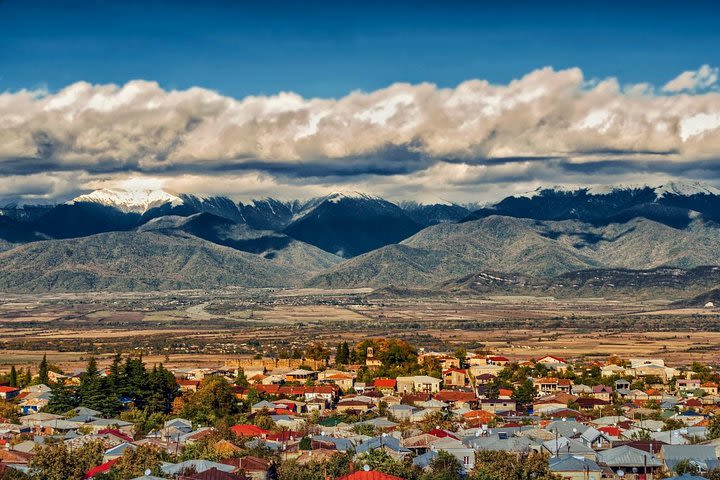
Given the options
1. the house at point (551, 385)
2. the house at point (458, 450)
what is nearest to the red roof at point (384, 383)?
the house at point (551, 385)

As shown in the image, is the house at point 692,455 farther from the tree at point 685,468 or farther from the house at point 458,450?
the house at point 458,450

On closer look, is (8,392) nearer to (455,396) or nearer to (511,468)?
(455,396)

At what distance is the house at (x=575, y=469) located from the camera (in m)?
73.8

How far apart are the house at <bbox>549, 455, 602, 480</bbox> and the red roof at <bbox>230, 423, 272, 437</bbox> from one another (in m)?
24.1

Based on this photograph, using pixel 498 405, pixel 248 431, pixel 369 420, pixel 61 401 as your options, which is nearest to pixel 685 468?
pixel 248 431

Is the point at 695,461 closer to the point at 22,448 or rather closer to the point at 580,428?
the point at 580,428

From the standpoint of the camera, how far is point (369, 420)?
338ft

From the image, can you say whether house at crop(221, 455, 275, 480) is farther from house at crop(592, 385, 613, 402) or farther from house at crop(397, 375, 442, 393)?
house at crop(397, 375, 442, 393)

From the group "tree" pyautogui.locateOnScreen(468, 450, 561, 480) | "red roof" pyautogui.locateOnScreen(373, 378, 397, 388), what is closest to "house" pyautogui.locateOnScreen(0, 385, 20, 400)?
"red roof" pyautogui.locateOnScreen(373, 378, 397, 388)

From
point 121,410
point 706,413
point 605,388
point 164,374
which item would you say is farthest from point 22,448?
point 605,388

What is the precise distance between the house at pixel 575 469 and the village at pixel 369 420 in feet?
0.30

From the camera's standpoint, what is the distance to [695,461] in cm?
7562

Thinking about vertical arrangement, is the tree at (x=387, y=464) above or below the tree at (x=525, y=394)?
above

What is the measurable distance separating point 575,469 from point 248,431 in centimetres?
2705
